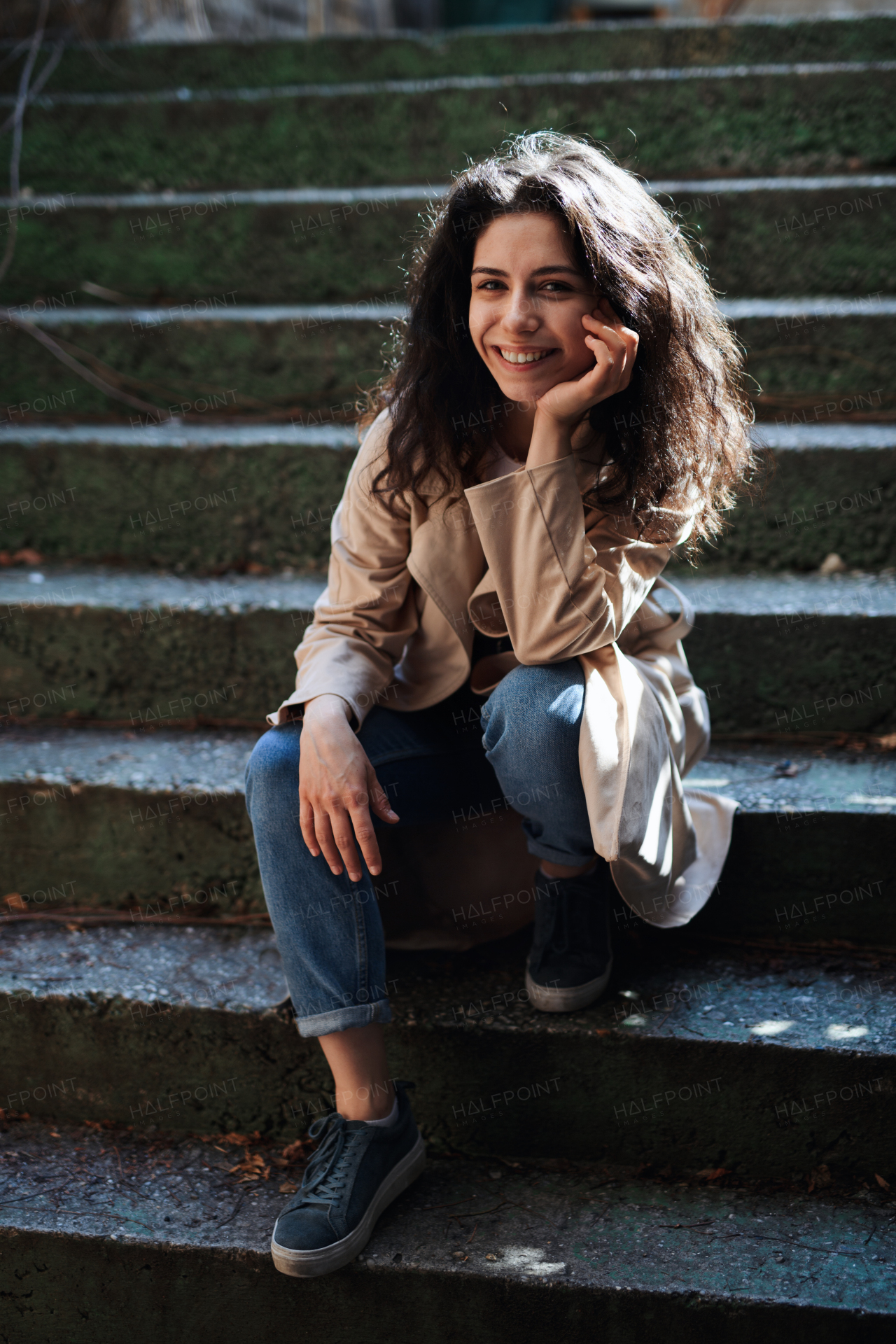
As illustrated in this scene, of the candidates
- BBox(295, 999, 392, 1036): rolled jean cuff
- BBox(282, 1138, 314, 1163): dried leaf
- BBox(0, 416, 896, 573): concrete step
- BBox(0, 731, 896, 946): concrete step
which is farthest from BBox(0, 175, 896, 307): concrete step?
BBox(282, 1138, 314, 1163): dried leaf

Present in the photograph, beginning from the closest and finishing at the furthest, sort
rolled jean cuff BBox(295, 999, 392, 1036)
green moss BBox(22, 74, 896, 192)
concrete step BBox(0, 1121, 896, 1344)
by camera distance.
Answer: concrete step BBox(0, 1121, 896, 1344)
rolled jean cuff BBox(295, 999, 392, 1036)
green moss BBox(22, 74, 896, 192)

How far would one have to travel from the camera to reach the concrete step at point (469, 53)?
342 centimetres

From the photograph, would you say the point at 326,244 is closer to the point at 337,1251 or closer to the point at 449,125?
the point at 449,125

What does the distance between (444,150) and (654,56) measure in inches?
33.4

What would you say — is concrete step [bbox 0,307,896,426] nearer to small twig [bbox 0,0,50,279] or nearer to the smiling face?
small twig [bbox 0,0,50,279]

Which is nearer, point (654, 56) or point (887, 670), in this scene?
point (887, 670)

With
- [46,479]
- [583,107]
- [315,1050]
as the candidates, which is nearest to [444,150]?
[583,107]

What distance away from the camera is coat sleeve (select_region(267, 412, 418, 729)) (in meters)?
1.64

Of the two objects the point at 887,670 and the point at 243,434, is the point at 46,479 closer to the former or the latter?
the point at 243,434

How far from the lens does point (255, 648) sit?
223 centimetres

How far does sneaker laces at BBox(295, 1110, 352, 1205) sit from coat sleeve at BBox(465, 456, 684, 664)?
76 cm

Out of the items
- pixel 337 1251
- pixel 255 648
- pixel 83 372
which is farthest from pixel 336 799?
pixel 83 372

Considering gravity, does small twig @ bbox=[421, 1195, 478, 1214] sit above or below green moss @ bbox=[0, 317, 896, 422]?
below

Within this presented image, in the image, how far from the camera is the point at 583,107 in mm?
3273
